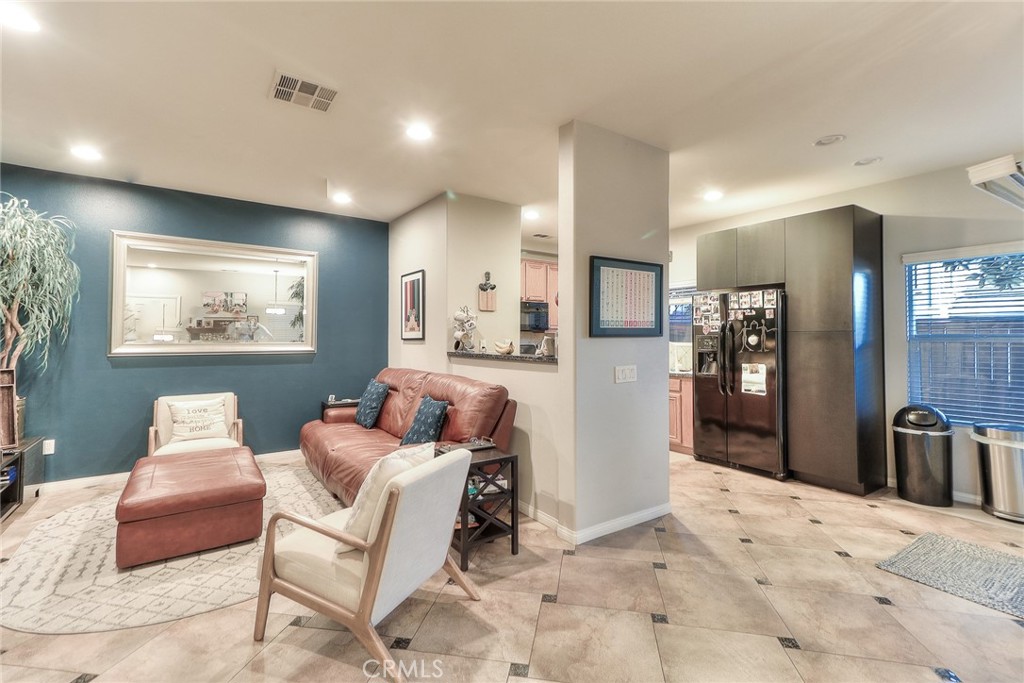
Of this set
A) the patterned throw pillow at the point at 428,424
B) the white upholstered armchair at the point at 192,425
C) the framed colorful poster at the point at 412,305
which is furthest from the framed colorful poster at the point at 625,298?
the white upholstered armchair at the point at 192,425

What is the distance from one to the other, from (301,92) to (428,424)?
2.24 meters

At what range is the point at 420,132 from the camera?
3082 millimetres

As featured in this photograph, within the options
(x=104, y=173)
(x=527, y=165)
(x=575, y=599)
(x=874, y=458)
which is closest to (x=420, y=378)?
(x=527, y=165)

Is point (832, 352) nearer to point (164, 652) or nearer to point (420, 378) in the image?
point (420, 378)

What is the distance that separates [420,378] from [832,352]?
356 cm

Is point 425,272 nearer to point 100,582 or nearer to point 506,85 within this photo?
point 506,85

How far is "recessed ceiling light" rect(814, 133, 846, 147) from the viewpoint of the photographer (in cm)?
313

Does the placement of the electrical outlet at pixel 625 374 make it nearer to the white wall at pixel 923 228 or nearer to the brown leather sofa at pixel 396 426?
the brown leather sofa at pixel 396 426

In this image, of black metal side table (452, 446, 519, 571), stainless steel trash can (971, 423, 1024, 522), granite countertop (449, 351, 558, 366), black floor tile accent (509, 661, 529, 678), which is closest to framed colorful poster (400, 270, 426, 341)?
granite countertop (449, 351, 558, 366)

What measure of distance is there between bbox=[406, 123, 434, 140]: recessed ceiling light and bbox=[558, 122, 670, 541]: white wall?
889mm

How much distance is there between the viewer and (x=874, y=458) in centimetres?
394

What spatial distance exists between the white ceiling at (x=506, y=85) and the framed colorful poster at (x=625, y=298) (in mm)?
915

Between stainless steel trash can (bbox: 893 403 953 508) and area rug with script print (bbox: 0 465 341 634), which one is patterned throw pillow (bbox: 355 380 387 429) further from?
stainless steel trash can (bbox: 893 403 953 508)

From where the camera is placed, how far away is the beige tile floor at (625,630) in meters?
1.79
